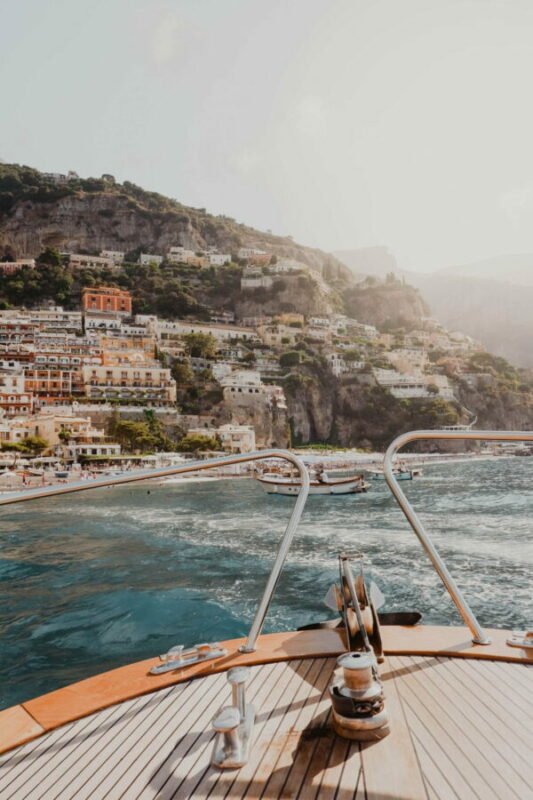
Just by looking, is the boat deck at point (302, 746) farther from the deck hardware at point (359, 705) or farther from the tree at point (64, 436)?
the tree at point (64, 436)

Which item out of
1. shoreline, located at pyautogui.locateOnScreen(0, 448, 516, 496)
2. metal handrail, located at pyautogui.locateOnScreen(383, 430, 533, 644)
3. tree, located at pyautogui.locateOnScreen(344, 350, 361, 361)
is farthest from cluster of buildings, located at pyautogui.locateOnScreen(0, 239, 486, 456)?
metal handrail, located at pyautogui.locateOnScreen(383, 430, 533, 644)

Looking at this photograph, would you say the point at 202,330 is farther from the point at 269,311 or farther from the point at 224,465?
the point at 224,465

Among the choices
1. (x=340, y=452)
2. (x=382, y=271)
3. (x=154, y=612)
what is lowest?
(x=340, y=452)

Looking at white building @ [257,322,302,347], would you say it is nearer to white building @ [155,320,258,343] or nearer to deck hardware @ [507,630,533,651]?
white building @ [155,320,258,343]

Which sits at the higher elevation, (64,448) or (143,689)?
Result: (143,689)

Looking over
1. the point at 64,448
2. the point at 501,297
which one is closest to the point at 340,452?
the point at 64,448

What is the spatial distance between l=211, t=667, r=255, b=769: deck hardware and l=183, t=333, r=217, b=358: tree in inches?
2291

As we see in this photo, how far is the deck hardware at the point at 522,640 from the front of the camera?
4.92 ft

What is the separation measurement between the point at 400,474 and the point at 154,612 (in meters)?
29.3

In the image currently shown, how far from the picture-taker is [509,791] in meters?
0.92

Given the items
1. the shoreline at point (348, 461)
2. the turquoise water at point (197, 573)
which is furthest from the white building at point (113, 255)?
the turquoise water at point (197, 573)

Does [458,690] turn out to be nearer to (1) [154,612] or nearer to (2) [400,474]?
(1) [154,612]

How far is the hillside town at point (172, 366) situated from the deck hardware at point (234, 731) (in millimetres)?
37239

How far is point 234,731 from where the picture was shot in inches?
40.4
